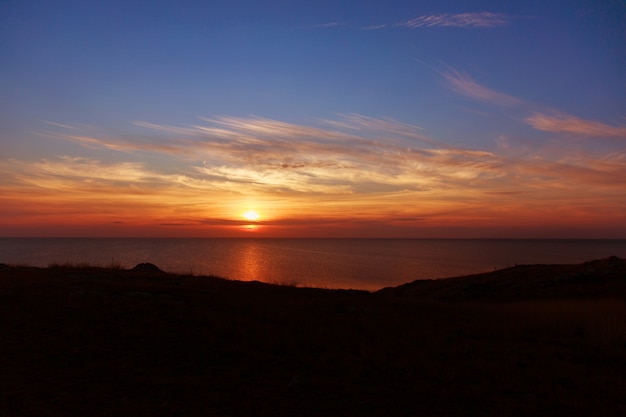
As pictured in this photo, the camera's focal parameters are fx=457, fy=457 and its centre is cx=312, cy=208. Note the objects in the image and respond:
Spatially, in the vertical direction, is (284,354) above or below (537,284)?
below

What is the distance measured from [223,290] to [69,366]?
956cm

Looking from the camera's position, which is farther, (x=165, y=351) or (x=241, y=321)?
(x=241, y=321)

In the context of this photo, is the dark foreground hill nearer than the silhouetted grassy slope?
Yes

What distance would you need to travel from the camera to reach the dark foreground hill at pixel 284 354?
27.4 feet

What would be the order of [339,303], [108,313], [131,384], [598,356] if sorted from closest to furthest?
[131,384] → [598,356] → [108,313] → [339,303]

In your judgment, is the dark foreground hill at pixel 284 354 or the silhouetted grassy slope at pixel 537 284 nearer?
the dark foreground hill at pixel 284 354

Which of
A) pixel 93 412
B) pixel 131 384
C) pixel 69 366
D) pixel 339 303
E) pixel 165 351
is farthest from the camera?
pixel 339 303

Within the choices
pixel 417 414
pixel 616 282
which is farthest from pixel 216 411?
pixel 616 282

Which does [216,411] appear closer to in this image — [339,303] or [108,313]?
[108,313]

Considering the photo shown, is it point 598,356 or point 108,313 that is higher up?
point 108,313

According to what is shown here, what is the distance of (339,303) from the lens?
17656 mm

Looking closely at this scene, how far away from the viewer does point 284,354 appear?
37.6 ft

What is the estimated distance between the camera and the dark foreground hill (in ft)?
27.4

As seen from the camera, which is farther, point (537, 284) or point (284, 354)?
point (537, 284)
